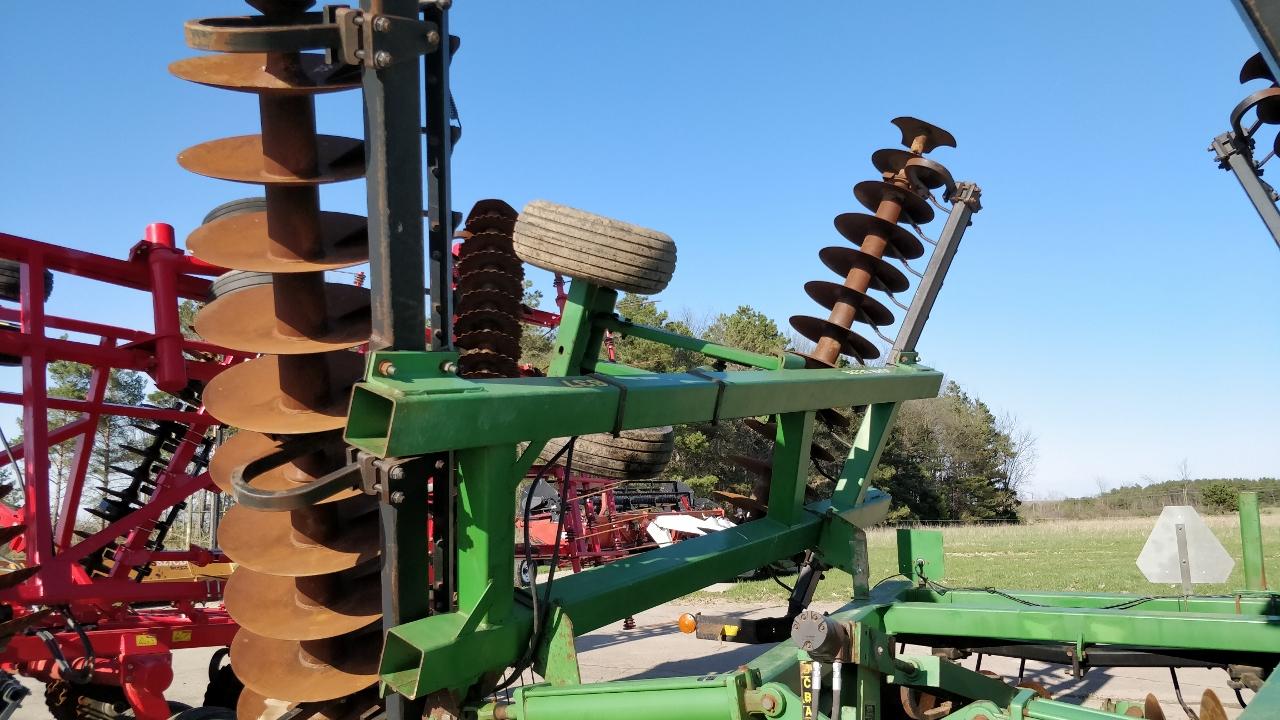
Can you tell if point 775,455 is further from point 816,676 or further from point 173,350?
point 173,350

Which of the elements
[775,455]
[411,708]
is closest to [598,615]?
[411,708]

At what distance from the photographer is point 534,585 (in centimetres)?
340

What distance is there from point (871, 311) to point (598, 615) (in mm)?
2995

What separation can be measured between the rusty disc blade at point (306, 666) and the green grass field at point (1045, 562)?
1005 cm

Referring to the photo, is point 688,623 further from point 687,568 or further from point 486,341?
point 486,341

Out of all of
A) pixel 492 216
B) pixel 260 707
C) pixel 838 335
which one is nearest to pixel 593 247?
pixel 492 216

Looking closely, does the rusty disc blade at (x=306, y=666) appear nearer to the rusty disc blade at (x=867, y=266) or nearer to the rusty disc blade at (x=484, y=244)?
the rusty disc blade at (x=484, y=244)

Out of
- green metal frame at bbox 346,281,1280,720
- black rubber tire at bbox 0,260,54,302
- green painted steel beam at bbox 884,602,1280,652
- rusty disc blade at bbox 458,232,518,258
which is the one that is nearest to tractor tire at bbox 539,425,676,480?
green metal frame at bbox 346,281,1280,720

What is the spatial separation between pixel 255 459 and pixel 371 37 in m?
1.52

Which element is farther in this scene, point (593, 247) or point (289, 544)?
point (593, 247)

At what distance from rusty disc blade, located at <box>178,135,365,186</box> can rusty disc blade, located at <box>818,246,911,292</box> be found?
3.33m

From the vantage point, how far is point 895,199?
5828 mm

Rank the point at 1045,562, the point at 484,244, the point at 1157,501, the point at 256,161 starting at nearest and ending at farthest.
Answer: the point at 256,161, the point at 484,244, the point at 1045,562, the point at 1157,501

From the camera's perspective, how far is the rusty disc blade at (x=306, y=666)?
11.3 ft
